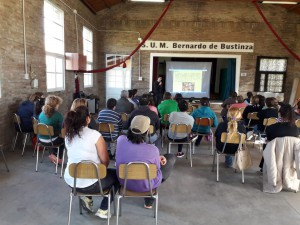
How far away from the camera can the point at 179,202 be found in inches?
120

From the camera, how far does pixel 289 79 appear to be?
432 inches

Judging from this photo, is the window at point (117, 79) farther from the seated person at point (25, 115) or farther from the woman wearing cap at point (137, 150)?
the woman wearing cap at point (137, 150)

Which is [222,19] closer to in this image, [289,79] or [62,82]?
[289,79]

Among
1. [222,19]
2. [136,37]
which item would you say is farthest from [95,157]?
[222,19]

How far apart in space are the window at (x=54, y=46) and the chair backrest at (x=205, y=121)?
391 centimetres

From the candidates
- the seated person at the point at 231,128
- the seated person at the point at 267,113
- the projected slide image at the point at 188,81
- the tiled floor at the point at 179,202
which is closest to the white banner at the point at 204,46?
the projected slide image at the point at 188,81

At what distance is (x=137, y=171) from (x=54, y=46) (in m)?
5.65

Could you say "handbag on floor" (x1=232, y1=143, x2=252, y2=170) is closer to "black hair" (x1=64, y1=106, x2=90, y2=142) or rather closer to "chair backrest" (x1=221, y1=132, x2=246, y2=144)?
"chair backrest" (x1=221, y1=132, x2=246, y2=144)

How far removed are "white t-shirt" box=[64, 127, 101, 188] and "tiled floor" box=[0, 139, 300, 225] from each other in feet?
1.69

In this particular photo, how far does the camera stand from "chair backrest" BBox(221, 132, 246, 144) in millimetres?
3555

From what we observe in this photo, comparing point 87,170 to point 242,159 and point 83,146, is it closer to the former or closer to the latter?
point 83,146

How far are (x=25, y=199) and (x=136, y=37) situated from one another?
28.5 ft

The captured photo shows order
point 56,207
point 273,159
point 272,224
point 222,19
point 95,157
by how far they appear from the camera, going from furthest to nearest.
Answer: point 222,19, point 273,159, point 56,207, point 272,224, point 95,157

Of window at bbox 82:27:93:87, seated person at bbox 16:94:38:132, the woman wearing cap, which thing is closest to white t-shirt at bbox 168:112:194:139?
the woman wearing cap
